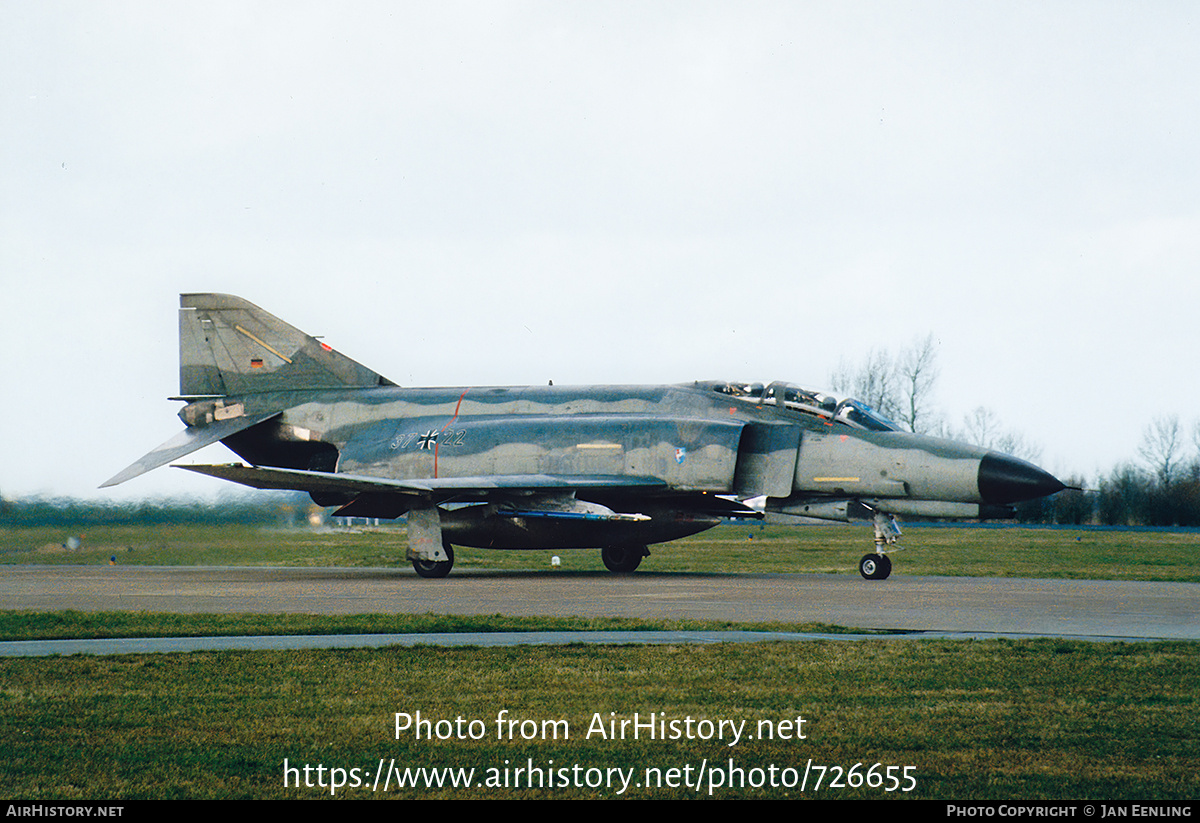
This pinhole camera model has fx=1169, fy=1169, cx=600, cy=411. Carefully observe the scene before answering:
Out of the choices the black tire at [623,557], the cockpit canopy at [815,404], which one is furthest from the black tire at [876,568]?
the black tire at [623,557]

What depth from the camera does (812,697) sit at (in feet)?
24.6

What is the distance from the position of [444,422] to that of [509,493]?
2.91 meters

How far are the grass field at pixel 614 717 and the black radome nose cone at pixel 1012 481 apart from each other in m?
8.70

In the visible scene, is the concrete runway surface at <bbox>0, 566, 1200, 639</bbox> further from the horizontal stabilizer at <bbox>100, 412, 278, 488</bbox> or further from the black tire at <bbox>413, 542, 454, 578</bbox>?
the horizontal stabilizer at <bbox>100, 412, 278, 488</bbox>

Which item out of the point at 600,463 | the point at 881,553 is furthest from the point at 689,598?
the point at 600,463

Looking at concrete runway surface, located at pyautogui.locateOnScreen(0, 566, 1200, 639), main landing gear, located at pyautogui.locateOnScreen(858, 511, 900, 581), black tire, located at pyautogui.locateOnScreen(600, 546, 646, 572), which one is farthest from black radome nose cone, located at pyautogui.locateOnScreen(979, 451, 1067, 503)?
black tire, located at pyautogui.locateOnScreen(600, 546, 646, 572)

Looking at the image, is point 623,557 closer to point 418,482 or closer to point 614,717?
point 418,482

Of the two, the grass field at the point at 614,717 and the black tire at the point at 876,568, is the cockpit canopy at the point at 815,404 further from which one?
the grass field at the point at 614,717

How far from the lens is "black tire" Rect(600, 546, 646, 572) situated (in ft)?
73.4

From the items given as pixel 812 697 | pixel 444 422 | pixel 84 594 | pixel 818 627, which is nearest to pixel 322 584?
pixel 84 594

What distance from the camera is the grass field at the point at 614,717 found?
5477 mm

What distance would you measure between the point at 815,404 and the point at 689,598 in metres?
6.62

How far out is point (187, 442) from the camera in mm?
24922
